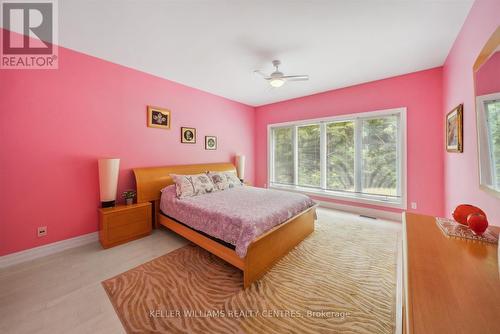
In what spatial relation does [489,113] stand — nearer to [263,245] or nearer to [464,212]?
[464,212]

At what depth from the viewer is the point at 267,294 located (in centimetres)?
169

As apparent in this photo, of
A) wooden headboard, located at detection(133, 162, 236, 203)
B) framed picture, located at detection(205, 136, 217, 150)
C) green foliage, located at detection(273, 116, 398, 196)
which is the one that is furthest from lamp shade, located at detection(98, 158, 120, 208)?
green foliage, located at detection(273, 116, 398, 196)

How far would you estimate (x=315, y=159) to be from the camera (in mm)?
4465

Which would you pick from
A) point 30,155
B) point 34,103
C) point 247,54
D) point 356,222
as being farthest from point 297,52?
point 30,155

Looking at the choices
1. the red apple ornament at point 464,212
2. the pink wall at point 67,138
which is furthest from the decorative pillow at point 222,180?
the red apple ornament at point 464,212

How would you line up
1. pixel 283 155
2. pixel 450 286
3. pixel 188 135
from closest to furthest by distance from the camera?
1. pixel 450 286
2. pixel 188 135
3. pixel 283 155

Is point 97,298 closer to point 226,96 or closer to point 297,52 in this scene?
point 297,52

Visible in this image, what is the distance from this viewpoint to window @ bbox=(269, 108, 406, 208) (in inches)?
135

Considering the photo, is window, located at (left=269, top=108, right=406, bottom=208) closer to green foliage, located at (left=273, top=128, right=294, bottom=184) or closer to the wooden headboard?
green foliage, located at (left=273, top=128, right=294, bottom=184)

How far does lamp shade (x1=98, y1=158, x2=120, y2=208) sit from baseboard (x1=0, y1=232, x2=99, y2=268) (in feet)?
1.79

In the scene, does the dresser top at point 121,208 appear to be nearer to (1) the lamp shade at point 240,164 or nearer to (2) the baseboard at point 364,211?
(1) the lamp shade at point 240,164

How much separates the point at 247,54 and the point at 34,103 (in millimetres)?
2777

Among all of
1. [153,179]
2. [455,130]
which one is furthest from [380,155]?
[153,179]
